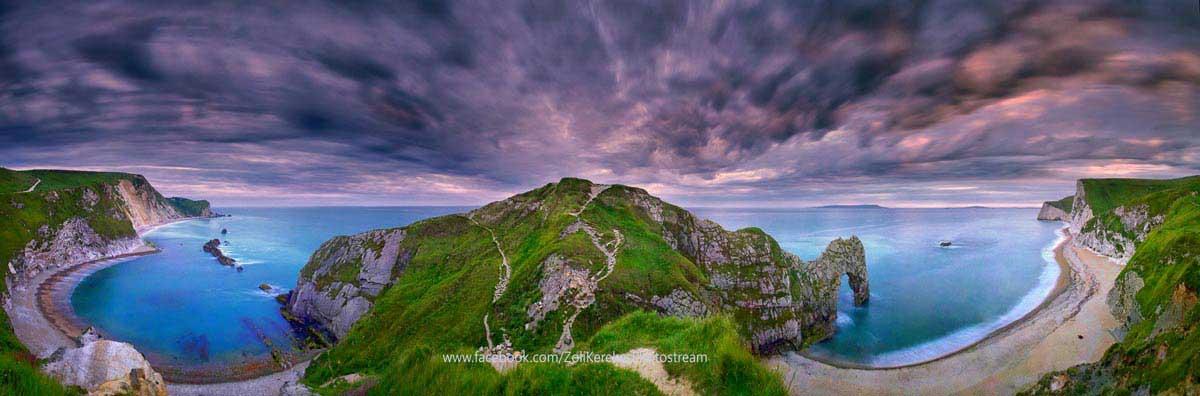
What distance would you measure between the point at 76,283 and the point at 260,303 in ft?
151

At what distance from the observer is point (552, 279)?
1341 inches

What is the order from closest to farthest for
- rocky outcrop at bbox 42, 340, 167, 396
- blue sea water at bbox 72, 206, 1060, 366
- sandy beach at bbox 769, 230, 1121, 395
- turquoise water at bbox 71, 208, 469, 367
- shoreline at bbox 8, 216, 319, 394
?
rocky outcrop at bbox 42, 340, 167, 396 → sandy beach at bbox 769, 230, 1121, 395 → shoreline at bbox 8, 216, 319, 394 → blue sea water at bbox 72, 206, 1060, 366 → turquoise water at bbox 71, 208, 469, 367

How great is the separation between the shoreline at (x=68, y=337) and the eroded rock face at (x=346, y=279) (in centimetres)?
765

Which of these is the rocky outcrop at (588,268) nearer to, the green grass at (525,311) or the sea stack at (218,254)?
the green grass at (525,311)

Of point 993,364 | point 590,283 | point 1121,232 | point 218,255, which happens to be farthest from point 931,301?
point 218,255

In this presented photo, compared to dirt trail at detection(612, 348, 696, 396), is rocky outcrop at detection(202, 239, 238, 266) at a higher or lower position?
lower

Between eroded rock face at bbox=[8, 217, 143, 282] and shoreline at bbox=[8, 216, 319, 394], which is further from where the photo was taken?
eroded rock face at bbox=[8, 217, 143, 282]

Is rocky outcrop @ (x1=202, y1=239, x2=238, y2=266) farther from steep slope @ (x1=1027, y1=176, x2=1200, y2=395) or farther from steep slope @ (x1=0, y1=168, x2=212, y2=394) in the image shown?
steep slope @ (x1=1027, y1=176, x2=1200, y2=395)

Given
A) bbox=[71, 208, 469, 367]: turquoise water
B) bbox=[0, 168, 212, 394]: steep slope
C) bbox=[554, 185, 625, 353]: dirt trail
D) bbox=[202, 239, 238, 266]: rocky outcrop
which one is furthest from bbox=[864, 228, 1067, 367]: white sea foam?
bbox=[202, 239, 238, 266]: rocky outcrop

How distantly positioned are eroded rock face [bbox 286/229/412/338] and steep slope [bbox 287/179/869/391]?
22cm

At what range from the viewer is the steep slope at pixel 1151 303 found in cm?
1290

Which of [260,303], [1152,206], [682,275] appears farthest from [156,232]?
[1152,206]

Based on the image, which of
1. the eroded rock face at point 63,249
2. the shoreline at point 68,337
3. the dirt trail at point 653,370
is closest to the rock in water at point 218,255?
the eroded rock face at point 63,249

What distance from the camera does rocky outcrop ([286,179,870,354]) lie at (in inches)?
1276
